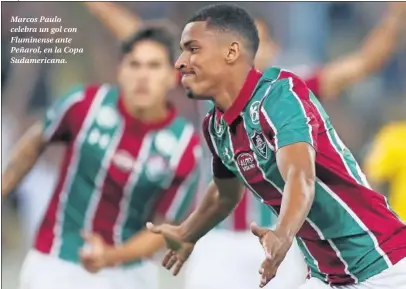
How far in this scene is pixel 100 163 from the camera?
4.00 metres

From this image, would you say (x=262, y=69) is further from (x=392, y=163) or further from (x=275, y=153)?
(x=275, y=153)

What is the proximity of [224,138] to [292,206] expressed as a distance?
0.46 meters

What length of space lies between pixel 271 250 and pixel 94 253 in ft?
7.16

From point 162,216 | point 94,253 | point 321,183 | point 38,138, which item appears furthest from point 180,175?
point 321,183

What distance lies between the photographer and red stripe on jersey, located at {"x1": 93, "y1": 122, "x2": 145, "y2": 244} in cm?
399

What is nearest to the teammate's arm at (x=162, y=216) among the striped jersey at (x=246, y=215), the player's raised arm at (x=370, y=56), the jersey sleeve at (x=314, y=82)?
the striped jersey at (x=246, y=215)

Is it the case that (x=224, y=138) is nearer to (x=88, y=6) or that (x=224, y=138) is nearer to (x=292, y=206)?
(x=292, y=206)

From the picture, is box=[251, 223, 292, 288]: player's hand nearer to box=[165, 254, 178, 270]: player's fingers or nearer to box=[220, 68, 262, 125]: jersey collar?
box=[220, 68, 262, 125]: jersey collar


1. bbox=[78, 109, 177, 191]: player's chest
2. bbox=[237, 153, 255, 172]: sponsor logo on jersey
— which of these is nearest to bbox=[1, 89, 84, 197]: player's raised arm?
bbox=[78, 109, 177, 191]: player's chest

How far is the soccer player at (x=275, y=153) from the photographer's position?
236cm

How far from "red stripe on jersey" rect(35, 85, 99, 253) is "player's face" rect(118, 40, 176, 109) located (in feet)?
0.56

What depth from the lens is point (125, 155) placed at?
402 cm

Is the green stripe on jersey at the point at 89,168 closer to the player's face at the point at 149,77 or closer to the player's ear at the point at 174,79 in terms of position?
the player's face at the point at 149,77

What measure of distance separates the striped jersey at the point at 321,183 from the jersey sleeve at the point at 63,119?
1.61 metres
